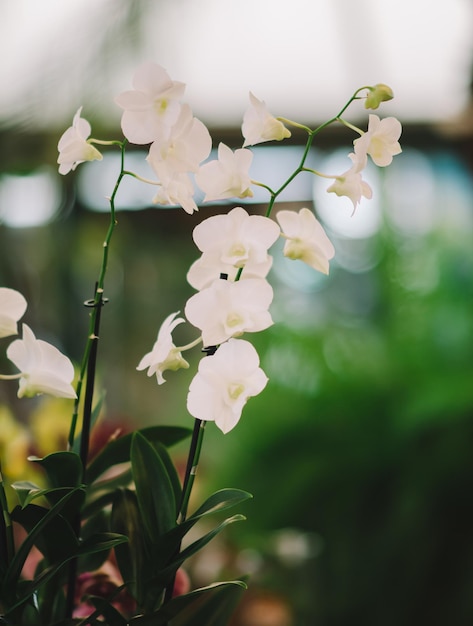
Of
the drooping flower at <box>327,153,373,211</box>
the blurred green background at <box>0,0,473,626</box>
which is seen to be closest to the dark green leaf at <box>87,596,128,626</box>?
the drooping flower at <box>327,153,373,211</box>

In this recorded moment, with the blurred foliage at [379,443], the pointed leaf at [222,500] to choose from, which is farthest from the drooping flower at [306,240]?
the blurred foliage at [379,443]

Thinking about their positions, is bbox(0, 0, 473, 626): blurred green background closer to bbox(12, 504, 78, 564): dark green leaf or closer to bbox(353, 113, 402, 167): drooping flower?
bbox(12, 504, 78, 564): dark green leaf

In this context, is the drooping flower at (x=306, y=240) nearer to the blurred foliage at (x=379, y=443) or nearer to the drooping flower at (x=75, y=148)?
the drooping flower at (x=75, y=148)

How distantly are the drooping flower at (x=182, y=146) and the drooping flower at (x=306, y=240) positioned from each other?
0.04 meters

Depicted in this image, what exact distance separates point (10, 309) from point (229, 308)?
0.10 metres

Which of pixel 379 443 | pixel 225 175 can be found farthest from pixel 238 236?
pixel 379 443

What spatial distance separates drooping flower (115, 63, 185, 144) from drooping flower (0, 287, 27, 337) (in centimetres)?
9

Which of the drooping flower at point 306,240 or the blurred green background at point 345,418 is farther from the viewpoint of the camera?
the blurred green background at point 345,418

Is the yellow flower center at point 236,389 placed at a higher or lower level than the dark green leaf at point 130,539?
higher

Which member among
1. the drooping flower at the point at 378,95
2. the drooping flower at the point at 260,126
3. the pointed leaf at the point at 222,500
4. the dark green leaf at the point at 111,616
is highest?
the drooping flower at the point at 378,95

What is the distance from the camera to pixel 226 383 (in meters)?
0.32

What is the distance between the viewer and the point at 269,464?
4.42ft

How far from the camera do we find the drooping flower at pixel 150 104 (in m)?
0.31

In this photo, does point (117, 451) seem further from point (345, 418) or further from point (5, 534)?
point (345, 418)
